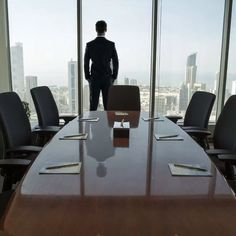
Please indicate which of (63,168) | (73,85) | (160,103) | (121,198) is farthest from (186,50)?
(121,198)

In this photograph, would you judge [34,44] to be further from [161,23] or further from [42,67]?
[161,23]

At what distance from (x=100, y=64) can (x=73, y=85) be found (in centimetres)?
82

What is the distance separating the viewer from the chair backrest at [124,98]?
3424 mm

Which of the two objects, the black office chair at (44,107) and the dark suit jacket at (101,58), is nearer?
the black office chair at (44,107)

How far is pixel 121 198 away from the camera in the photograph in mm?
1016

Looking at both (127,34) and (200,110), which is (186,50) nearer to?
(127,34)

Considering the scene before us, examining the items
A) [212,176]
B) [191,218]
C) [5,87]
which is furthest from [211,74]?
[191,218]

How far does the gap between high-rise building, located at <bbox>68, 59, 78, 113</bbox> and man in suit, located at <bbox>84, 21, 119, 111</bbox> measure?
22.5 inches

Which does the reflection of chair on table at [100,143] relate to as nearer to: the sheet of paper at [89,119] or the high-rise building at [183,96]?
the sheet of paper at [89,119]

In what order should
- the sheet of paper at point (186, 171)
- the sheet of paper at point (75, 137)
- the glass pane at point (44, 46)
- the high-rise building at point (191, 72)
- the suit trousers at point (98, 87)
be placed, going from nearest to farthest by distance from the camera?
the sheet of paper at point (186, 171)
the sheet of paper at point (75, 137)
the suit trousers at point (98, 87)
the glass pane at point (44, 46)
the high-rise building at point (191, 72)

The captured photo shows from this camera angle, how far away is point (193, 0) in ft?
14.6

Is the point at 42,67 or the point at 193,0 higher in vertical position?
the point at 193,0

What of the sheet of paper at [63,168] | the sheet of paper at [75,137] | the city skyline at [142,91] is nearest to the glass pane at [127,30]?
the city skyline at [142,91]

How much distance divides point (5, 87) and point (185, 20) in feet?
9.62
